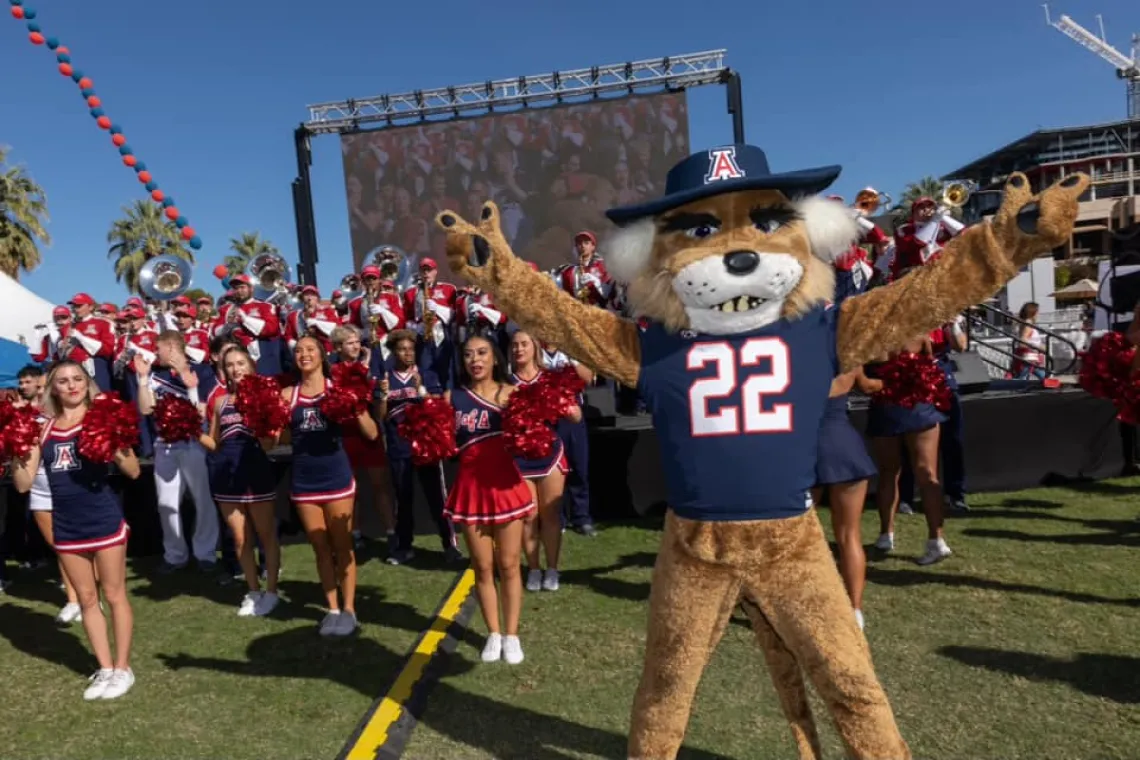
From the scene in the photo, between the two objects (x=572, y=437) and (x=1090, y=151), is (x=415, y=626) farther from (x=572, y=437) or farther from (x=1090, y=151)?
(x=1090, y=151)

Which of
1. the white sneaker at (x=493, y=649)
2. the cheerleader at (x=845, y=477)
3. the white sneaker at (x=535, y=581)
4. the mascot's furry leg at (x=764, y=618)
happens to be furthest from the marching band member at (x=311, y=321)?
the mascot's furry leg at (x=764, y=618)

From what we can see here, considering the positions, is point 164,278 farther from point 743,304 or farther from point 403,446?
point 743,304

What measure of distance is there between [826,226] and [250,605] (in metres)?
4.82

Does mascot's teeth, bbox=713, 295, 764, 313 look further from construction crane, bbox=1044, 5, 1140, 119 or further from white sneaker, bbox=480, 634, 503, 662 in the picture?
construction crane, bbox=1044, 5, 1140, 119

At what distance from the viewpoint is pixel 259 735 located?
368 cm

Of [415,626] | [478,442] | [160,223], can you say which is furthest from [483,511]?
[160,223]

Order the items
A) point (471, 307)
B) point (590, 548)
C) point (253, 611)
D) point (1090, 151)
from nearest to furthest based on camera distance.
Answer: point (253, 611) → point (590, 548) → point (471, 307) → point (1090, 151)

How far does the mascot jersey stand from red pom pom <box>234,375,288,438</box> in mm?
3171

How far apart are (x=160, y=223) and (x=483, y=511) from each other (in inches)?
1899

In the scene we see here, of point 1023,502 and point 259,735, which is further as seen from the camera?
point 1023,502

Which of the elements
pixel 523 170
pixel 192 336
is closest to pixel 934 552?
pixel 192 336

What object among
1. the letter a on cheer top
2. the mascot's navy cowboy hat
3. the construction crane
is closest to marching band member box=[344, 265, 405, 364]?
the mascot's navy cowboy hat

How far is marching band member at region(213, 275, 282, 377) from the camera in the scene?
9719mm

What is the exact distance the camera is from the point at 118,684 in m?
4.28
